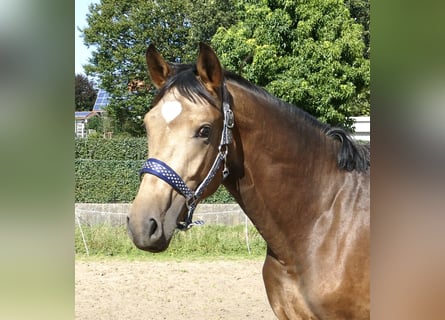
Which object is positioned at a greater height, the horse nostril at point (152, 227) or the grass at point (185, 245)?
the horse nostril at point (152, 227)

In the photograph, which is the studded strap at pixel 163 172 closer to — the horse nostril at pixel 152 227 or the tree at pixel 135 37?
the horse nostril at pixel 152 227

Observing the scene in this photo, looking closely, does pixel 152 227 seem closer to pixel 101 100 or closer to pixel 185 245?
pixel 185 245

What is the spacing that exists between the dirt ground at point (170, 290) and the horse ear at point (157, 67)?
12.2 feet

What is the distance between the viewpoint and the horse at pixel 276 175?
185 cm

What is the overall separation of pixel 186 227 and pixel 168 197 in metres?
0.19

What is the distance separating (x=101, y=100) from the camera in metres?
10.8

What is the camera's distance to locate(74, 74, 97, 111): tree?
37.4 ft

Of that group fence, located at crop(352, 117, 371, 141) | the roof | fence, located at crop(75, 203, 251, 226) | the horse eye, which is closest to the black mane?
the horse eye

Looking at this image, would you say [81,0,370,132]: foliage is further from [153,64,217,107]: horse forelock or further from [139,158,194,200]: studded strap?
[139,158,194,200]: studded strap

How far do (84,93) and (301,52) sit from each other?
222 inches

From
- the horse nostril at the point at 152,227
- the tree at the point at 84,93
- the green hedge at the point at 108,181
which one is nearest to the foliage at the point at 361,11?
the green hedge at the point at 108,181

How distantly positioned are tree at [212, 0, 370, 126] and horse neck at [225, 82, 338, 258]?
21.1ft
